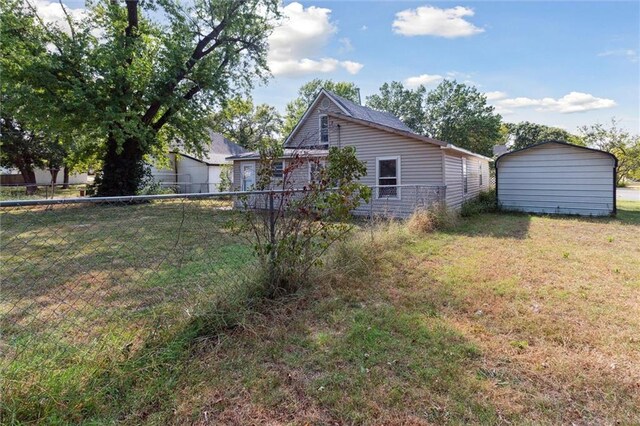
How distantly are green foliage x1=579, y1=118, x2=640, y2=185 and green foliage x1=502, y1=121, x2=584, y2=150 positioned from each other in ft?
61.7

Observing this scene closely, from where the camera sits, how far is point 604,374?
2.46 m

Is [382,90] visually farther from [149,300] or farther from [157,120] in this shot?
[149,300]

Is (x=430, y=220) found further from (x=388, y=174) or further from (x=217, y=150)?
(x=217, y=150)

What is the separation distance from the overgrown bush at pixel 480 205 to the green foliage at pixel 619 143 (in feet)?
40.3

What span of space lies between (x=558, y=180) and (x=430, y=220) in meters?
6.92

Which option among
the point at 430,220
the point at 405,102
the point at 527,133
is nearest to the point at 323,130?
the point at 430,220

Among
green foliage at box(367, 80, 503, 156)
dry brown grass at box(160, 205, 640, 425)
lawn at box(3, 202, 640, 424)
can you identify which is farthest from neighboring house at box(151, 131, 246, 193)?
lawn at box(3, 202, 640, 424)

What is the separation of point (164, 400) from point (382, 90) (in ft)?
117

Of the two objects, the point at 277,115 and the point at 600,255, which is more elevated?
the point at 277,115

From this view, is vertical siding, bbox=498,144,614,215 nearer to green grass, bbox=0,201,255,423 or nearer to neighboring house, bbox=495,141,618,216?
neighboring house, bbox=495,141,618,216

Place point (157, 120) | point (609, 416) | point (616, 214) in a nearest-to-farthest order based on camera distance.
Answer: point (609, 416) → point (616, 214) → point (157, 120)

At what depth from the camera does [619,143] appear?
840 inches

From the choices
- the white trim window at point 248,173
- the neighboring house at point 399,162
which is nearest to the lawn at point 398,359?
the neighboring house at point 399,162

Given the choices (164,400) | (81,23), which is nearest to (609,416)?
(164,400)
